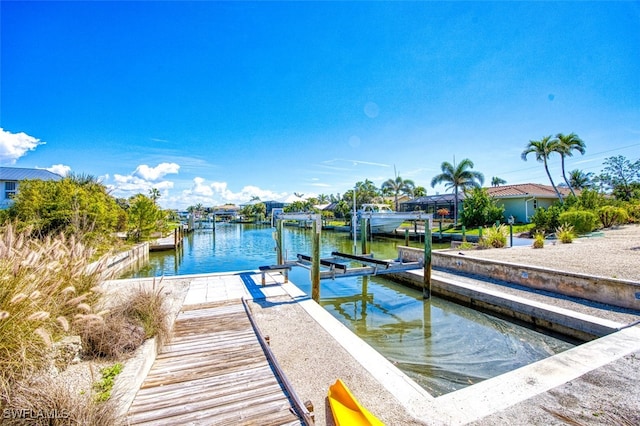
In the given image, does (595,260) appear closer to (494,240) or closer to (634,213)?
(494,240)

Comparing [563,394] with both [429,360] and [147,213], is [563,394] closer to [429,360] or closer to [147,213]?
[429,360]

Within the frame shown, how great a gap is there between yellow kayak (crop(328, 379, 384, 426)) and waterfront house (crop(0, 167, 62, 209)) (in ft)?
133

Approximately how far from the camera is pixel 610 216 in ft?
68.9

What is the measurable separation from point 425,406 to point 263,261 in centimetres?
1757

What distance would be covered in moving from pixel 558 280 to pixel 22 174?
4830 cm

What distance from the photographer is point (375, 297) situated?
10.1 meters

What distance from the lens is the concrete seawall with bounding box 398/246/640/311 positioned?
6.36 m

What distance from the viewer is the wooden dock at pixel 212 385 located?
8.94 feet

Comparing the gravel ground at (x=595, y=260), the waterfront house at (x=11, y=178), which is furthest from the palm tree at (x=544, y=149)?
the waterfront house at (x=11, y=178)

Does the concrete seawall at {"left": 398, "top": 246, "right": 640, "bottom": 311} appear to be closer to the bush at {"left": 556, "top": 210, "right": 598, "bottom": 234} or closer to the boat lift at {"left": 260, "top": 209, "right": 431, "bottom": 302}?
the boat lift at {"left": 260, "top": 209, "right": 431, "bottom": 302}

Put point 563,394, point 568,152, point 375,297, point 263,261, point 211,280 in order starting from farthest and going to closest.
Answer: point 568,152 → point 263,261 → point 375,297 → point 211,280 → point 563,394

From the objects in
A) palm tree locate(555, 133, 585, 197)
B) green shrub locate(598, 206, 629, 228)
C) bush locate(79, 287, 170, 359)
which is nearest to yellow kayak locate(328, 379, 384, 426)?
bush locate(79, 287, 170, 359)

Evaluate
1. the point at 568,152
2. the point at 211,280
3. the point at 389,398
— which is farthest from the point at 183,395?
the point at 568,152

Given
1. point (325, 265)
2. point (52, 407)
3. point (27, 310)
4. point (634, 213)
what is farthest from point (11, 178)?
point (634, 213)
